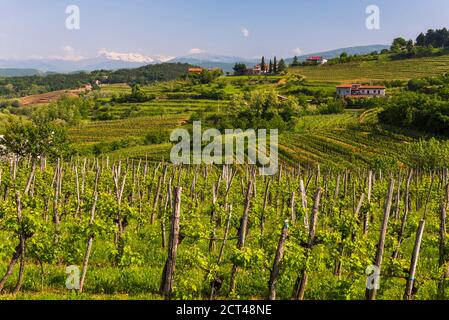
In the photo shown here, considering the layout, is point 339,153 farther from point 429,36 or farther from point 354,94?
point 429,36

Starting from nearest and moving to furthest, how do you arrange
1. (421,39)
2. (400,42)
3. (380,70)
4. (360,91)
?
(360,91)
(380,70)
(421,39)
(400,42)

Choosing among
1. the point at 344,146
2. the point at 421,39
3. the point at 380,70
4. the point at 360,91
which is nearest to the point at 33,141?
the point at 344,146

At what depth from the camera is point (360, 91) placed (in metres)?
95.4

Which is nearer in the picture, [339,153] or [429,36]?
[339,153]

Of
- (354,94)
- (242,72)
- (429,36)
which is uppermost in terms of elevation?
(429,36)

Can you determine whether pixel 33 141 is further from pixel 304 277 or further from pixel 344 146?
pixel 344 146

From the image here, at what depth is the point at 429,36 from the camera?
14825cm

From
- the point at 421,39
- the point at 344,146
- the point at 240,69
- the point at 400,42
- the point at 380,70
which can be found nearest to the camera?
the point at 344,146

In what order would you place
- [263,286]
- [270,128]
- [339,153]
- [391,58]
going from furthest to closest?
[391,58], [270,128], [339,153], [263,286]

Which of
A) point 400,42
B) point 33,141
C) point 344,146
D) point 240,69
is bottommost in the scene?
point 344,146

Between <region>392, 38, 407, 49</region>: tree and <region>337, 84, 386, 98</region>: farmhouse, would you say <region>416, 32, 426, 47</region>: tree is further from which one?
<region>337, 84, 386, 98</region>: farmhouse
